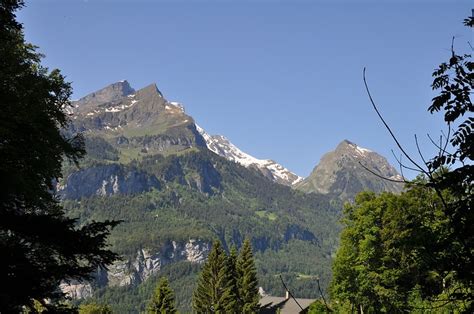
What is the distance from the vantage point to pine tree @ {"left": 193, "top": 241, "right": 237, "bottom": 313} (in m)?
67.1

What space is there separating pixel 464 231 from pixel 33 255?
8.64 m

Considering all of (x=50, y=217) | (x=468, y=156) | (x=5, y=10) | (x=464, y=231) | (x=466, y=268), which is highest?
(x=5, y=10)

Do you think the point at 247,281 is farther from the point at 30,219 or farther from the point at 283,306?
the point at 30,219

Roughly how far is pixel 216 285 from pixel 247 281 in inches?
173

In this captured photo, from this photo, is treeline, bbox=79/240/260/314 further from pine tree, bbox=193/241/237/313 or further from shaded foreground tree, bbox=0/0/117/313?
shaded foreground tree, bbox=0/0/117/313

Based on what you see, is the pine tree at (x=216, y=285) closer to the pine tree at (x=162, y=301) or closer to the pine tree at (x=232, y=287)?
the pine tree at (x=232, y=287)

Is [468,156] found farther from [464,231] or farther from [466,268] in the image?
[466,268]

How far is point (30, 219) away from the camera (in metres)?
9.90

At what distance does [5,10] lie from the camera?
13.2 metres

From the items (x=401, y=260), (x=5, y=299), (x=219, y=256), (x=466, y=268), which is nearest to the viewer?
(x=466, y=268)

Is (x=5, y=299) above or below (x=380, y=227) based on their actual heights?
below

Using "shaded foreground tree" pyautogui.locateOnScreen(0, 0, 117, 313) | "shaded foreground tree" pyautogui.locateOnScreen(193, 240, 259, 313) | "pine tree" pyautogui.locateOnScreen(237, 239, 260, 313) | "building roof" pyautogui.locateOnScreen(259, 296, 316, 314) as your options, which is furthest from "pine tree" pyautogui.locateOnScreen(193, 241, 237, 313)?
"shaded foreground tree" pyautogui.locateOnScreen(0, 0, 117, 313)

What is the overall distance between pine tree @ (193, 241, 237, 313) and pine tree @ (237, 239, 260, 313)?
1519 millimetres

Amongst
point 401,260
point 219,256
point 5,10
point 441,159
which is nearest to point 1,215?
Answer: point 5,10
